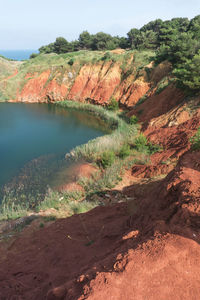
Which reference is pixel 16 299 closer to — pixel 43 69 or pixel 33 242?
pixel 33 242

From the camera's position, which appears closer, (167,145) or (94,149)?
(167,145)

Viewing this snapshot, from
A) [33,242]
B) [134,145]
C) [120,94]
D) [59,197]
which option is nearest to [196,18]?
[120,94]

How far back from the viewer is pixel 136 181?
9.80 m

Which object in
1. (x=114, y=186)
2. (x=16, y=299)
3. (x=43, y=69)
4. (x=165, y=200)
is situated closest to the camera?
(x=16, y=299)

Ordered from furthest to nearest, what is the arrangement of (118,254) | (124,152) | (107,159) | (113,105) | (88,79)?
(88,79) → (113,105) → (124,152) → (107,159) → (118,254)

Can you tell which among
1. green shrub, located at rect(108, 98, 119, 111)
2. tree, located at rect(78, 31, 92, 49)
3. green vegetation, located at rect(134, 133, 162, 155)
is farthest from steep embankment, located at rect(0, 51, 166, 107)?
tree, located at rect(78, 31, 92, 49)

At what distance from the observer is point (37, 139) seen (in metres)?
16.3

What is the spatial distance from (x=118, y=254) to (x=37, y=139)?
14483 mm

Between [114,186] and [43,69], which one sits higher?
[43,69]

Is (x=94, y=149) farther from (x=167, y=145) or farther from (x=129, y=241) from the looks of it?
(x=129, y=241)

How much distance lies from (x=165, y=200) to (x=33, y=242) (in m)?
3.99

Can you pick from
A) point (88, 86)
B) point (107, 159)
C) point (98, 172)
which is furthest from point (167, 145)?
point (88, 86)

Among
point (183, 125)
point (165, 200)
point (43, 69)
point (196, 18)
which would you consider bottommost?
point (165, 200)

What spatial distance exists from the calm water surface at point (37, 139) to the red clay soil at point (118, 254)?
4.44 meters
